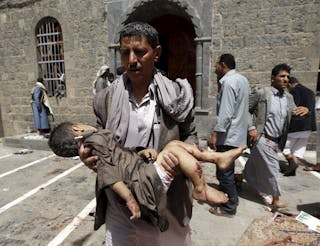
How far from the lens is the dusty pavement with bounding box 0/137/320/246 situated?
2660 mm

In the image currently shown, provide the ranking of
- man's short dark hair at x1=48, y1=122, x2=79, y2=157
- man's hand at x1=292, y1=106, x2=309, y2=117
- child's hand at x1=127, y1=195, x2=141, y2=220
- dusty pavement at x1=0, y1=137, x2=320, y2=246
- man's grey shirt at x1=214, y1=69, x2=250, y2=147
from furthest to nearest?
man's hand at x1=292, y1=106, x2=309, y2=117 < man's grey shirt at x1=214, y1=69, x2=250, y2=147 < dusty pavement at x1=0, y1=137, x2=320, y2=246 < man's short dark hair at x1=48, y1=122, x2=79, y2=157 < child's hand at x1=127, y1=195, x2=141, y2=220

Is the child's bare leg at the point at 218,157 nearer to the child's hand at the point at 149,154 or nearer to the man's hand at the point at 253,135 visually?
the child's hand at the point at 149,154

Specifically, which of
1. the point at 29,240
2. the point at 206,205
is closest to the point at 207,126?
the point at 206,205

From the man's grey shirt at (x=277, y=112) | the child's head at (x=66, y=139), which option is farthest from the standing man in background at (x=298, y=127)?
the child's head at (x=66, y=139)

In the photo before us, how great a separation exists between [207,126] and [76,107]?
422 cm

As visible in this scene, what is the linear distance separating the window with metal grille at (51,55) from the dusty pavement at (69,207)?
3.61 metres

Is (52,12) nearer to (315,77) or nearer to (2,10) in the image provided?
(2,10)

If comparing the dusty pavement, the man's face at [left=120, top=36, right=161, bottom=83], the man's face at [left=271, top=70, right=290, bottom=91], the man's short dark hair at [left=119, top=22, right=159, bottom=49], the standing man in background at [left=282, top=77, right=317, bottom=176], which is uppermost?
the man's short dark hair at [left=119, top=22, right=159, bottom=49]

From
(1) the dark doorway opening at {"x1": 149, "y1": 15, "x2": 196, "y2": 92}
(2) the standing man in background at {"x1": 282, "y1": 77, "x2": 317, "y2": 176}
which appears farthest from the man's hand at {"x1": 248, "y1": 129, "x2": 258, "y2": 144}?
(1) the dark doorway opening at {"x1": 149, "y1": 15, "x2": 196, "y2": 92}

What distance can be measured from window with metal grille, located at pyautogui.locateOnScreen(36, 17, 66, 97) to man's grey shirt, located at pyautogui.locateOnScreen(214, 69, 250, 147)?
6.31m

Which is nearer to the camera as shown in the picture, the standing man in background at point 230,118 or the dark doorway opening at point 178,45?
the standing man in background at point 230,118

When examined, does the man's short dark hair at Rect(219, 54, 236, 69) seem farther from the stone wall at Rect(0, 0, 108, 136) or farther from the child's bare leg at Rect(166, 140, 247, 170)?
the stone wall at Rect(0, 0, 108, 136)

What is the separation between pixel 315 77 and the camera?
521cm

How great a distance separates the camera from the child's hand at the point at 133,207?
1.25 metres
